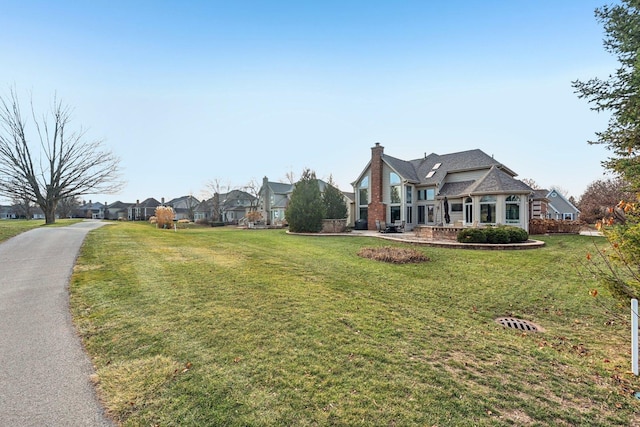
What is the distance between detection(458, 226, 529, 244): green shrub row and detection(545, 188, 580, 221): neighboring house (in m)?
36.4

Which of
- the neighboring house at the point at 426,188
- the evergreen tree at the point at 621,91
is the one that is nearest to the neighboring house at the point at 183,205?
the neighboring house at the point at 426,188

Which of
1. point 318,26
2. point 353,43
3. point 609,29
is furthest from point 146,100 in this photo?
point 609,29

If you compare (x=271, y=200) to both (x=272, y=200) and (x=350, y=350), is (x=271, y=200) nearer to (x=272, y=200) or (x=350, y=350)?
(x=272, y=200)

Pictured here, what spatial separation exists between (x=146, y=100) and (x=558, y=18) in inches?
768

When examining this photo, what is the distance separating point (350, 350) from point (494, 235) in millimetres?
12347

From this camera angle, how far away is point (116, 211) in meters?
81.6

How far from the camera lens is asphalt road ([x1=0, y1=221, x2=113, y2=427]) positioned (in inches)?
99.6

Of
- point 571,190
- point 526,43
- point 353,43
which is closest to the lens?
point 526,43

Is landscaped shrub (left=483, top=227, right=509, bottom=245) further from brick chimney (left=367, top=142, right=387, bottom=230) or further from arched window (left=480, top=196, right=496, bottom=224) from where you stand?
brick chimney (left=367, top=142, right=387, bottom=230)

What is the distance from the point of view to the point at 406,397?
2711 mm

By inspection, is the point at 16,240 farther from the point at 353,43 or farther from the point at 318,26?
the point at 353,43

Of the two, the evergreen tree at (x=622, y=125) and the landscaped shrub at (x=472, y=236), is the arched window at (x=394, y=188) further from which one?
the evergreen tree at (x=622, y=125)

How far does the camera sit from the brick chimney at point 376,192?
1026 inches

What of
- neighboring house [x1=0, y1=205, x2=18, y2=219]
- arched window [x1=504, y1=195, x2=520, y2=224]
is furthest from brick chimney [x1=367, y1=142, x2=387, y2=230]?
neighboring house [x1=0, y1=205, x2=18, y2=219]
